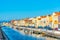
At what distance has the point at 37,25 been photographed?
92.0 meters

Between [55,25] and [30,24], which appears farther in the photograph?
[30,24]

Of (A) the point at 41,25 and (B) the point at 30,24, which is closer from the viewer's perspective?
(A) the point at 41,25

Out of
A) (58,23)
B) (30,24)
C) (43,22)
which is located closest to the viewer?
(58,23)

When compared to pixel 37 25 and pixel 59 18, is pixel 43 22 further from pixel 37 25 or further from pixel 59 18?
pixel 59 18

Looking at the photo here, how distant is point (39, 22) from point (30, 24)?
1759cm

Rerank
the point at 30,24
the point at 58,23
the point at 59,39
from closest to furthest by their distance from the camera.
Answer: the point at 59,39 < the point at 58,23 < the point at 30,24

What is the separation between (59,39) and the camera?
33.7 metres

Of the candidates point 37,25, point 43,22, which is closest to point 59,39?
point 43,22

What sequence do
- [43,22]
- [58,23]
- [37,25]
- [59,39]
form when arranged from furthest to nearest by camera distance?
[37,25], [43,22], [58,23], [59,39]

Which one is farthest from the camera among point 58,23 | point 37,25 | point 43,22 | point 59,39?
point 37,25

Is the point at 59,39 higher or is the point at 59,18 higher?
the point at 59,18

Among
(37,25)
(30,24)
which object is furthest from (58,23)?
(30,24)

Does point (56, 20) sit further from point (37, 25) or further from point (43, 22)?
point (37, 25)

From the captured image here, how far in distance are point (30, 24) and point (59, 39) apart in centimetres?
7159
